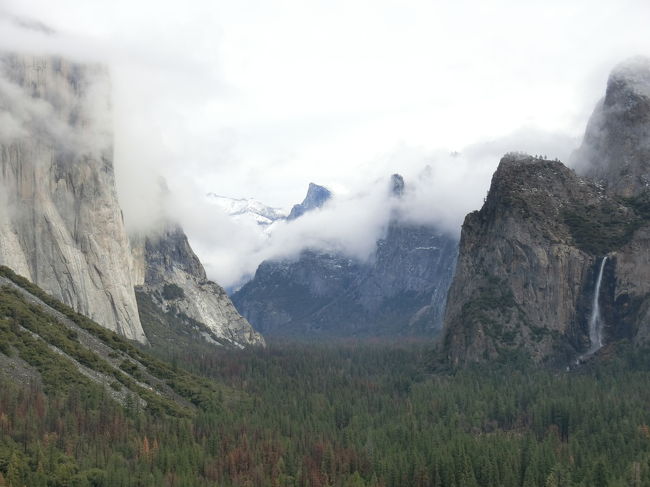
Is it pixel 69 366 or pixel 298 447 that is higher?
pixel 69 366

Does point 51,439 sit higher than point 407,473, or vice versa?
point 51,439

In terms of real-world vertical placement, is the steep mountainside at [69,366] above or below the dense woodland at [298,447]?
above

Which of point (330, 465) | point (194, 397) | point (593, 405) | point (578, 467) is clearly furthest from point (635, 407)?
point (194, 397)

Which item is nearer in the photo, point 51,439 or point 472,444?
point 51,439

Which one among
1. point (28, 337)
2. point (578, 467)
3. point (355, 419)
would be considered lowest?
point (578, 467)

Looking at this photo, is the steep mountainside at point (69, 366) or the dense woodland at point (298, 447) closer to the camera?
the dense woodland at point (298, 447)

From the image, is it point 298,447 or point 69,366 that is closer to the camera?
point 298,447

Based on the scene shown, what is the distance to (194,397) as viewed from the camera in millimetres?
194375

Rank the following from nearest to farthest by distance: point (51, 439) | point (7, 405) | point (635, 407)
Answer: point (51, 439) < point (7, 405) < point (635, 407)

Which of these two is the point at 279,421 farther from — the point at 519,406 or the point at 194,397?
the point at 519,406

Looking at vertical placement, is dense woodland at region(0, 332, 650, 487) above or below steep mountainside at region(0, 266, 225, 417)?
below

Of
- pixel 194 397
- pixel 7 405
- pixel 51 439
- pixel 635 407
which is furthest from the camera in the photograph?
pixel 194 397

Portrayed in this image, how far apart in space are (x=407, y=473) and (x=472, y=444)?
17.7 metres

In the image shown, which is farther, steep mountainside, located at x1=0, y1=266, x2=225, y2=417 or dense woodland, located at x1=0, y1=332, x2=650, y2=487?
steep mountainside, located at x1=0, y1=266, x2=225, y2=417
